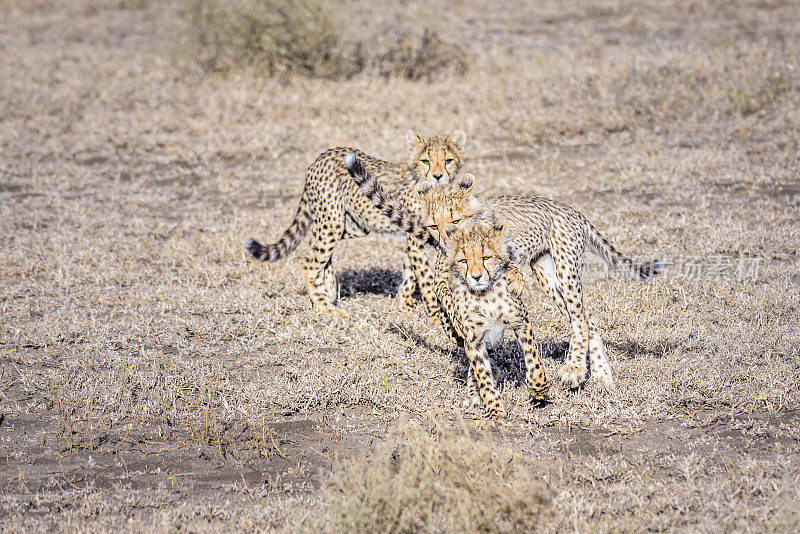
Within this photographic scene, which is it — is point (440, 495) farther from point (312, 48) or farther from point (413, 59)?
point (312, 48)

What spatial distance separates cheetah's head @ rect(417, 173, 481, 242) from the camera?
18.6ft

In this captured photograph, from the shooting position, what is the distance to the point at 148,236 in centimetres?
900

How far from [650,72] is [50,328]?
963 centimetres

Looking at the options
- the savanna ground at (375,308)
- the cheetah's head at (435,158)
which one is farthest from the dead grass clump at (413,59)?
the cheetah's head at (435,158)

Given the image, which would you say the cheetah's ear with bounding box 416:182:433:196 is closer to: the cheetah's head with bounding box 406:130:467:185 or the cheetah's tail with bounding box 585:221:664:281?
the cheetah's head with bounding box 406:130:467:185

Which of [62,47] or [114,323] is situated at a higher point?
[62,47]

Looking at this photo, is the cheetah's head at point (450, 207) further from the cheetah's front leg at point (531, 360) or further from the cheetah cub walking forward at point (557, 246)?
the cheetah's front leg at point (531, 360)

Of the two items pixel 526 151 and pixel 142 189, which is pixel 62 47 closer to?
pixel 142 189

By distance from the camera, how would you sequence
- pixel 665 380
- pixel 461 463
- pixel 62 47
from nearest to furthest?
pixel 461 463, pixel 665 380, pixel 62 47

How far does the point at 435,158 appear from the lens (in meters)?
6.66

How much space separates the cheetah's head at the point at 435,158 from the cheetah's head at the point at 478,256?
193 centimetres

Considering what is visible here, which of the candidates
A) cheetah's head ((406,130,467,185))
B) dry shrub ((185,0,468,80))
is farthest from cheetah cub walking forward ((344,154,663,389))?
dry shrub ((185,0,468,80))

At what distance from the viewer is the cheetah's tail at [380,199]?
5.89 meters

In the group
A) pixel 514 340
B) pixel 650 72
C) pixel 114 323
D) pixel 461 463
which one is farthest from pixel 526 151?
pixel 461 463
